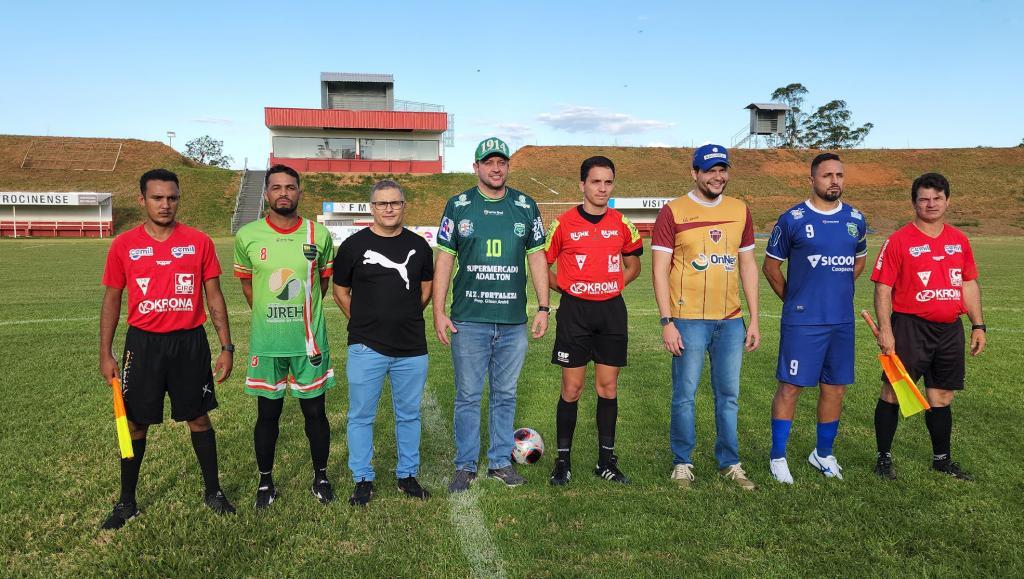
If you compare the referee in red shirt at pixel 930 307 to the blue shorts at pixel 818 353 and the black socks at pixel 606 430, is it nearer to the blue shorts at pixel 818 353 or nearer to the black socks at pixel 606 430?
the blue shorts at pixel 818 353

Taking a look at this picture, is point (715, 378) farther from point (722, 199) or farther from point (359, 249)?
point (359, 249)

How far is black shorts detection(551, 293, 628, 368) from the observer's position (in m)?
4.09

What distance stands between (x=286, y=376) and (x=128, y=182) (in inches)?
2132

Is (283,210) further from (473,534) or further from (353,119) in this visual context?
(353,119)

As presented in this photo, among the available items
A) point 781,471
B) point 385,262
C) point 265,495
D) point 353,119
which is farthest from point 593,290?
point 353,119

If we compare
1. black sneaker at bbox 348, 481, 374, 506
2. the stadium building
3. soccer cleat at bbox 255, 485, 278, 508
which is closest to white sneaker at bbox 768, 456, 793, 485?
black sneaker at bbox 348, 481, 374, 506

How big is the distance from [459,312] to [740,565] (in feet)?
7.03

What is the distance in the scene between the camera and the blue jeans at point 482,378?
4039 millimetres

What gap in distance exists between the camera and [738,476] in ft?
13.4

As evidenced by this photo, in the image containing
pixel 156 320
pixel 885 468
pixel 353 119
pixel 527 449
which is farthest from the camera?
pixel 353 119

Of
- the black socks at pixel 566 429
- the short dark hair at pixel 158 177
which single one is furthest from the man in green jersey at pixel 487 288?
the short dark hair at pixel 158 177

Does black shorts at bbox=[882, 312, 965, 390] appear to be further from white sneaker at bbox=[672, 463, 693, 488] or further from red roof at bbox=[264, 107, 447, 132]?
red roof at bbox=[264, 107, 447, 132]

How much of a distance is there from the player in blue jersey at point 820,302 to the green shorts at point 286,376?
9.82ft

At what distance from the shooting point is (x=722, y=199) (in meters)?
4.11
